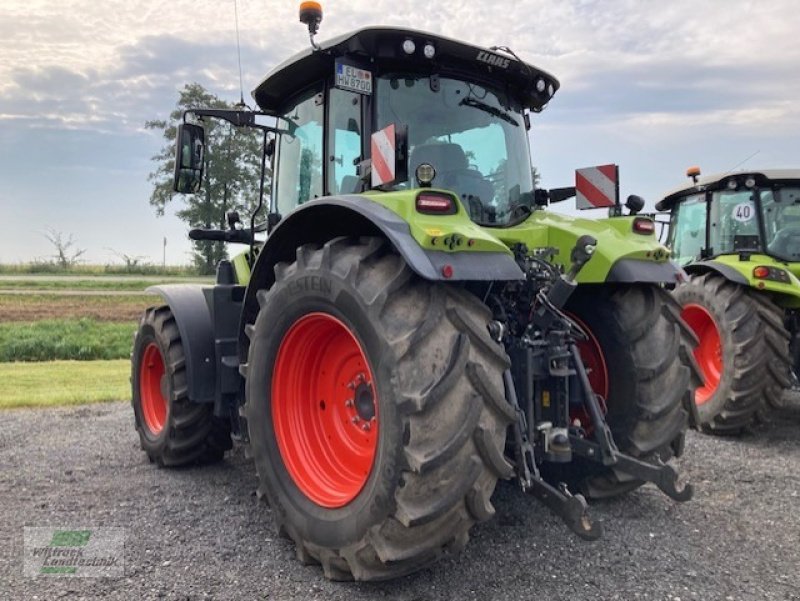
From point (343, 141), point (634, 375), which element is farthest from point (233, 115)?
point (634, 375)

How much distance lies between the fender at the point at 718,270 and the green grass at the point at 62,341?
10.5m

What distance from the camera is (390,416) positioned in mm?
2488

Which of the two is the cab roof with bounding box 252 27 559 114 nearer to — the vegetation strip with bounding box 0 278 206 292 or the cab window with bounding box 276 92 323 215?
the cab window with bounding box 276 92 323 215

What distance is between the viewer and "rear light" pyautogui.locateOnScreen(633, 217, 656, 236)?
3809mm

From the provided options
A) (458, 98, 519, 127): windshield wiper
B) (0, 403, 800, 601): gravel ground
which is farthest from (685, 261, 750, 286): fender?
(458, 98, 519, 127): windshield wiper

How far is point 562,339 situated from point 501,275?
634mm

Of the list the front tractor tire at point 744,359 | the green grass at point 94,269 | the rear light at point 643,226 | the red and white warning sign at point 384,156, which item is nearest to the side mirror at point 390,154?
the red and white warning sign at point 384,156

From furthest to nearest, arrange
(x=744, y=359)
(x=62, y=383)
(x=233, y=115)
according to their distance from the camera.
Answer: (x=62, y=383), (x=744, y=359), (x=233, y=115)

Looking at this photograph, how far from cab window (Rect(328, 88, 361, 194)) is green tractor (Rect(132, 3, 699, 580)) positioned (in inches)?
0.4

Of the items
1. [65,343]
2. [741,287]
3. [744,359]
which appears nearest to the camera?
[744,359]

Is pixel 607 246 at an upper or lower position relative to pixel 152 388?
upper

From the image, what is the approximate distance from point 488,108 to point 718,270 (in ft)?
11.7

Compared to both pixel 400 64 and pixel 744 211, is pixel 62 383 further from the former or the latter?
pixel 744 211

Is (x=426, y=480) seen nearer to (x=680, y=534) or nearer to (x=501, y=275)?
(x=501, y=275)
